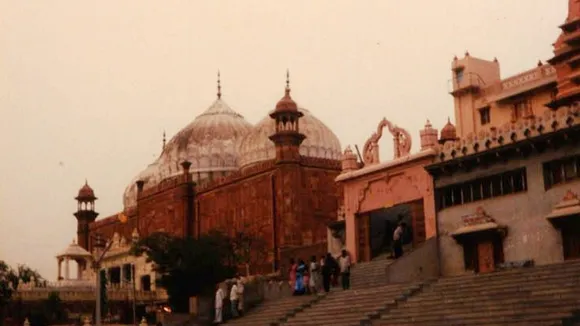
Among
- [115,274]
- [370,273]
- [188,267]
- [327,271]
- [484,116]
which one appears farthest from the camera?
[115,274]

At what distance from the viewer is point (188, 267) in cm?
3381

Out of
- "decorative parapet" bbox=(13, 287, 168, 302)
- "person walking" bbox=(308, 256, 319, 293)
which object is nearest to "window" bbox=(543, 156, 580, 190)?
"person walking" bbox=(308, 256, 319, 293)

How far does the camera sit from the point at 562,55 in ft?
100

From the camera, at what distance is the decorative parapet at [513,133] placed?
75.3 feet

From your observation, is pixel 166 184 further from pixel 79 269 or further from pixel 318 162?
pixel 318 162

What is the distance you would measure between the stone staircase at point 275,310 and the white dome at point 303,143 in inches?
674

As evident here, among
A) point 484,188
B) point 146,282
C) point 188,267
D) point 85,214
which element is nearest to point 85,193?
point 85,214

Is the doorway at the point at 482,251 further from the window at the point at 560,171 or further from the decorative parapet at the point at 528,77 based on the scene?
the decorative parapet at the point at 528,77

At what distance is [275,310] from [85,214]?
32.5m

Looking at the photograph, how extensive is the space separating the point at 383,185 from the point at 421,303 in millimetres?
8267

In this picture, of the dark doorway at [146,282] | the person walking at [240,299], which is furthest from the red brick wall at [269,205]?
the person walking at [240,299]

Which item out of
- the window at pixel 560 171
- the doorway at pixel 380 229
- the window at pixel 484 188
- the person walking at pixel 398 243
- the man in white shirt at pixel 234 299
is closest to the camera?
the window at pixel 560 171

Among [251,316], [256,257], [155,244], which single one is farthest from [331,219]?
[251,316]

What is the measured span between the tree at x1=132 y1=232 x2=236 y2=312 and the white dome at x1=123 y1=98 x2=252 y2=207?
13918 millimetres
